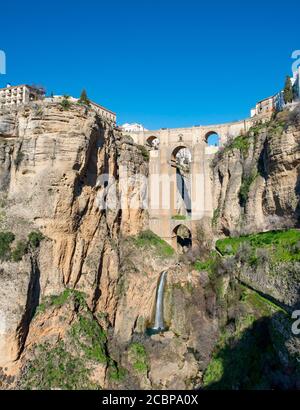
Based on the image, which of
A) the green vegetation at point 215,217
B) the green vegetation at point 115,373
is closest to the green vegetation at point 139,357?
the green vegetation at point 115,373

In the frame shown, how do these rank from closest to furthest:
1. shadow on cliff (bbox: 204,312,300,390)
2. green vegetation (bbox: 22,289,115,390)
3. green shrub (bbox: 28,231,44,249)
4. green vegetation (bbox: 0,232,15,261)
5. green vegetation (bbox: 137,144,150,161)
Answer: shadow on cliff (bbox: 204,312,300,390) → green vegetation (bbox: 22,289,115,390) → green vegetation (bbox: 0,232,15,261) → green shrub (bbox: 28,231,44,249) → green vegetation (bbox: 137,144,150,161)

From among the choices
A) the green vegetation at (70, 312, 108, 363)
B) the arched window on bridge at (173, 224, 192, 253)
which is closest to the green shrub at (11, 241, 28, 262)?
the green vegetation at (70, 312, 108, 363)

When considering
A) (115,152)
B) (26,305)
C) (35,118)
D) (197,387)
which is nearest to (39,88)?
(115,152)

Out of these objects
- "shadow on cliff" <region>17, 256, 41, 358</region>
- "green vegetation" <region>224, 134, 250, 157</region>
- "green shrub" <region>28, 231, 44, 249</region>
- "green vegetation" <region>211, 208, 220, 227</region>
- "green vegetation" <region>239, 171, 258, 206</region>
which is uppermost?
"green vegetation" <region>224, 134, 250, 157</region>

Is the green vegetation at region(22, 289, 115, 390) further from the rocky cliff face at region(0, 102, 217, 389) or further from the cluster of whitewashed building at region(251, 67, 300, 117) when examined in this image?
the cluster of whitewashed building at region(251, 67, 300, 117)

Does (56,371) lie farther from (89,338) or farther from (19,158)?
(19,158)

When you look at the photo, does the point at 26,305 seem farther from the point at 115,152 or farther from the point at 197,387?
the point at 115,152

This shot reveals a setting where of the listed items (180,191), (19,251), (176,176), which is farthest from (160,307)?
(180,191)
